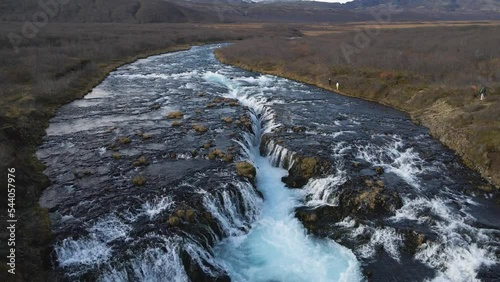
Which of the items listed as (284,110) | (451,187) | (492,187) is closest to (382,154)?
(451,187)

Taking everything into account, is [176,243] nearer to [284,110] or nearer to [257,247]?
[257,247]

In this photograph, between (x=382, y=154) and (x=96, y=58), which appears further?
(x=96, y=58)

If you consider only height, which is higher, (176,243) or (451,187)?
(451,187)

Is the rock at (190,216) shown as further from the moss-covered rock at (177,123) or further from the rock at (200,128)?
the moss-covered rock at (177,123)

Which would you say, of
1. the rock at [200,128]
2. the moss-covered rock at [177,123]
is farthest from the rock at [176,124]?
the rock at [200,128]

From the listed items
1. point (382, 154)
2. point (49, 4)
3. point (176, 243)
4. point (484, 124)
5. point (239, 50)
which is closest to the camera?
point (176, 243)
